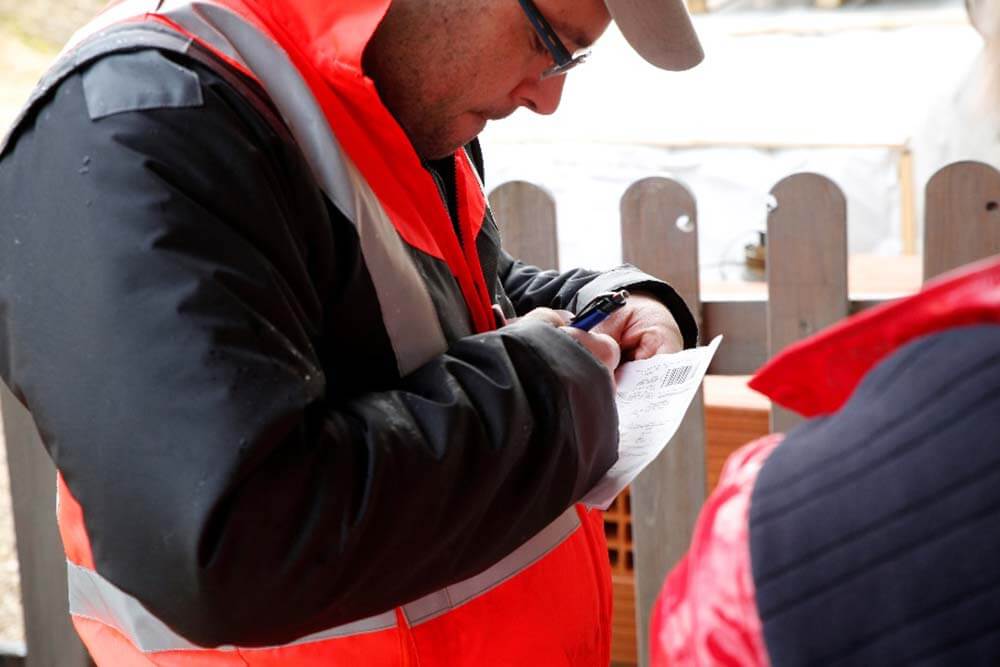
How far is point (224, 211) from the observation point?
1.04m

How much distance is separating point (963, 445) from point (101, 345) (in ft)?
2.37

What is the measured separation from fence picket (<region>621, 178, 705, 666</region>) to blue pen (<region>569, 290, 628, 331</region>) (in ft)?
2.11

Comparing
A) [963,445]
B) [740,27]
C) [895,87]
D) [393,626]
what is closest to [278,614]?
[393,626]

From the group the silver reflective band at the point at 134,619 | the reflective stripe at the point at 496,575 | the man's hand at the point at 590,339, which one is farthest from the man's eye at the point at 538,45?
the silver reflective band at the point at 134,619

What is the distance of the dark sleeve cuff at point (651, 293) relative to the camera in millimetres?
1746

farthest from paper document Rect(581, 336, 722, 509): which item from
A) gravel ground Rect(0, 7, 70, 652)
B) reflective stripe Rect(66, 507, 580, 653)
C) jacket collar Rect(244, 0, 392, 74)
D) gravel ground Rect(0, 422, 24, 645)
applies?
gravel ground Rect(0, 7, 70, 652)

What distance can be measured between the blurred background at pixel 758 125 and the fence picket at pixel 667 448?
153 cm

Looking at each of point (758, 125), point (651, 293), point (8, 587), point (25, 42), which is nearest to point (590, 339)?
point (651, 293)

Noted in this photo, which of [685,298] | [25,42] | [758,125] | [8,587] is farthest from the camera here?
[25,42]

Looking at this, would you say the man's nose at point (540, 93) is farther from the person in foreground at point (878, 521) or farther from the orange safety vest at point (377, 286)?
the person in foreground at point (878, 521)

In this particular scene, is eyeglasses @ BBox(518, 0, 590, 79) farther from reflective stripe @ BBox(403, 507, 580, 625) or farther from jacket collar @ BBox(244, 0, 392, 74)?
reflective stripe @ BBox(403, 507, 580, 625)

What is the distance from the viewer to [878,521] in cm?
59

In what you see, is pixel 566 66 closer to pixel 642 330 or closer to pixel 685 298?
pixel 642 330

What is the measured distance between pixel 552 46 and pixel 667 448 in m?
1.21
